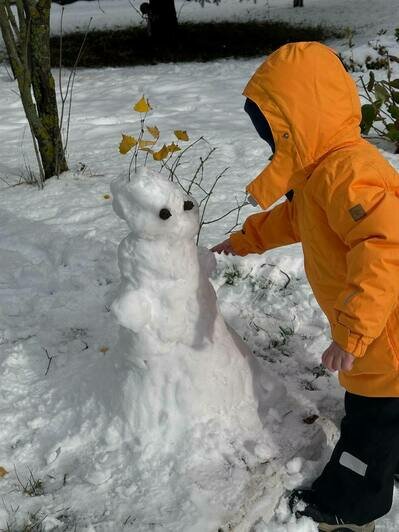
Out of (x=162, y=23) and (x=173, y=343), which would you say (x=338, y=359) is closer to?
(x=173, y=343)

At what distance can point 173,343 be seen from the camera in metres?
1.95

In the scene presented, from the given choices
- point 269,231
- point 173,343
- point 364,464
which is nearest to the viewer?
point 364,464

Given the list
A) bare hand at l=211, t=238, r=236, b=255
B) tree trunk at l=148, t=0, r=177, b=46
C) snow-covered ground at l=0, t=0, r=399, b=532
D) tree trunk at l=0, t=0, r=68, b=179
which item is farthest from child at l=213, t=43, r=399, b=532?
tree trunk at l=148, t=0, r=177, b=46

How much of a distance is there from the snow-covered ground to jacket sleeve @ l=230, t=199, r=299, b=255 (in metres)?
0.52

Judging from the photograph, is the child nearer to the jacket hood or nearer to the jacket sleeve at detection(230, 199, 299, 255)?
the jacket hood

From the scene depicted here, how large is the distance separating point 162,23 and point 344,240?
33.5 feet

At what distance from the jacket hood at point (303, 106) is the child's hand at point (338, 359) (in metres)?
0.50

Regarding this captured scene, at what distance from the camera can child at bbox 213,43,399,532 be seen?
156 centimetres

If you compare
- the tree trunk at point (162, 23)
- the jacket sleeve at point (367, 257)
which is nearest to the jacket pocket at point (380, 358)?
the jacket sleeve at point (367, 257)

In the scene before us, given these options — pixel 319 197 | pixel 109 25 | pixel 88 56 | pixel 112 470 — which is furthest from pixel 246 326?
pixel 109 25

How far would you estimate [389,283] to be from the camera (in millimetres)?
1550

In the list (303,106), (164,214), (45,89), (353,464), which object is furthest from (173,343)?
(45,89)

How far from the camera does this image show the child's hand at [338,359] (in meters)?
1.62

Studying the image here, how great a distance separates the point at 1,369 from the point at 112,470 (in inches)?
29.7
